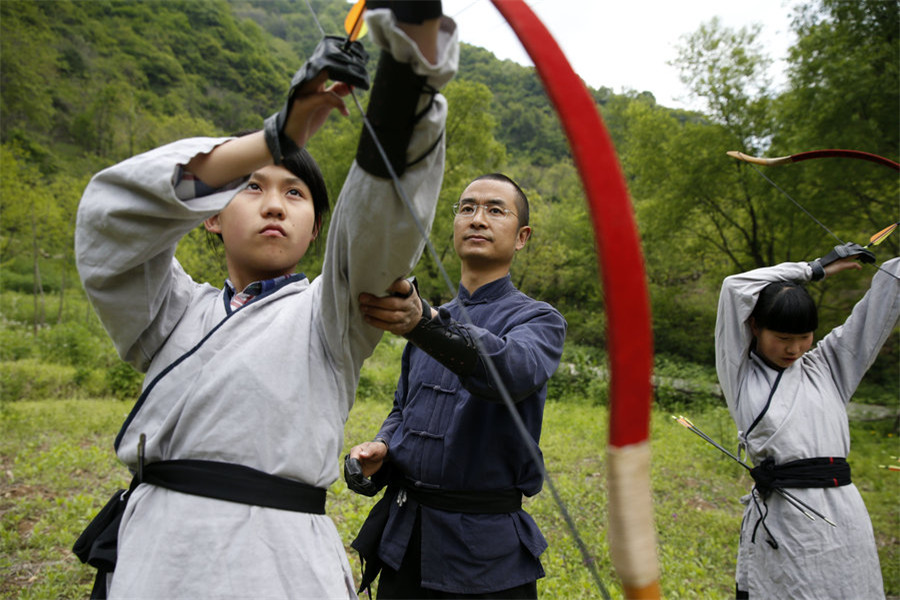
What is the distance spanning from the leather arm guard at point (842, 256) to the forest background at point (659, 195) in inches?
48.9

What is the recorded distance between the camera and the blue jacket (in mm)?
1684

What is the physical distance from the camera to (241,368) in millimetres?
1149

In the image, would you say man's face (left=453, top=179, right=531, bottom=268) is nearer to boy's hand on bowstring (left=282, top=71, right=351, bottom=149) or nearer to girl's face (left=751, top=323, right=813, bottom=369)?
boy's hand on bowstring (left=282, top=71, right=351, bottom=149)

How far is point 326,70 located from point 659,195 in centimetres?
1194

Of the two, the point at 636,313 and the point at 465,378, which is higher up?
the point at 636,313

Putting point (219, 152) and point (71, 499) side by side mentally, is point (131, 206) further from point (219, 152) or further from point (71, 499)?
point (71, 499)

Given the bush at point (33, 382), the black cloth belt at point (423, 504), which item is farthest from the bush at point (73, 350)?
the black cloth belt at point (423, 504)

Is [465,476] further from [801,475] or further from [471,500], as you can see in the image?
[801,475]

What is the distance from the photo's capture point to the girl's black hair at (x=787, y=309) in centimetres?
239

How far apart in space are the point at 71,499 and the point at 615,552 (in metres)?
5.44

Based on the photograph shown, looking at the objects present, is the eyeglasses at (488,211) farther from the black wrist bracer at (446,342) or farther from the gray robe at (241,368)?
the gray robe at (241,368)

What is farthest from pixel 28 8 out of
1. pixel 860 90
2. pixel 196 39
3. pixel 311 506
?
pixel 311 506

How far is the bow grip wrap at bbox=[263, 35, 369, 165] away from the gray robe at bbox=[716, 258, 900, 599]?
2.13 m

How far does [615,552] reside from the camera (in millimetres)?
858
